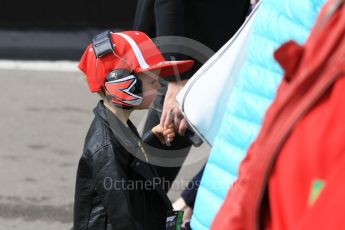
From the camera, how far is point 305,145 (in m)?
1.28

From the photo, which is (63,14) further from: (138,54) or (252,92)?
(252,92)

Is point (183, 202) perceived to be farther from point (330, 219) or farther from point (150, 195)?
point (330, 219)

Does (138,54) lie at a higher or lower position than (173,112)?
higher

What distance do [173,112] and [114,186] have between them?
0.52 m

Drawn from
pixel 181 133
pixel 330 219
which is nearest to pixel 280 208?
pixel 330 219

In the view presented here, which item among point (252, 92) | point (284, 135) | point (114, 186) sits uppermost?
point (284, 135)

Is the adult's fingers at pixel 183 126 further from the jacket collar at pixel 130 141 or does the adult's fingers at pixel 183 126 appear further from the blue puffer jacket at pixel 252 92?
the blue puffer jacket at pixel 252 92

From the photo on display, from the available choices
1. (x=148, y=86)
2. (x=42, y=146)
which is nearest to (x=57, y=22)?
(x=42, y=146)

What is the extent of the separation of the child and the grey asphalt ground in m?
1.56

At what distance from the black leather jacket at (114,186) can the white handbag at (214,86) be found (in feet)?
0.95

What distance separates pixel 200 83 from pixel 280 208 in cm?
137

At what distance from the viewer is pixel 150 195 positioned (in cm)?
295

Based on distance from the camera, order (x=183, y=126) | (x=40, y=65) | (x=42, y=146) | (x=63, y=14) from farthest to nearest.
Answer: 1. (x=63, y=14)
2. (x=40, y=65)
3. (x=42, y=146)
4. (x=183, y=126)

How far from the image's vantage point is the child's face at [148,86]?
120 inches
